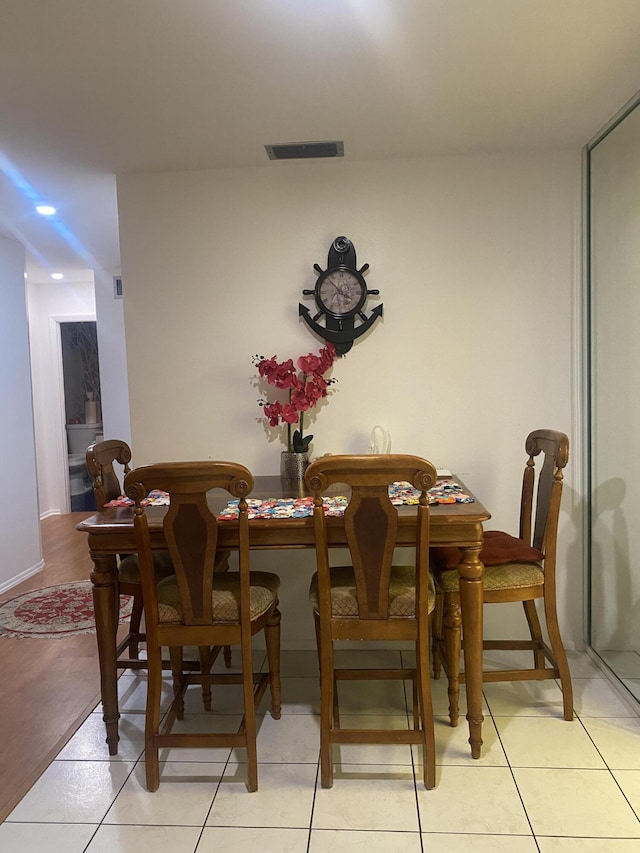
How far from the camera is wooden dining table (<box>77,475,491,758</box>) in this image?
229 cm

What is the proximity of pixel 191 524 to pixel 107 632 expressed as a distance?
26.4 inches

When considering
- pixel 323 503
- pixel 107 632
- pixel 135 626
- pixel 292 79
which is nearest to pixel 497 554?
pixel 323 503

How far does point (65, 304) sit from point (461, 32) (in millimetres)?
5472

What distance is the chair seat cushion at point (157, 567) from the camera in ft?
8.79

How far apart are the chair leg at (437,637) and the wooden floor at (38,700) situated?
1.46 meters

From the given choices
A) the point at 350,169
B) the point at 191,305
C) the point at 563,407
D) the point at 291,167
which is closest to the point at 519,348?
the point at 563,407

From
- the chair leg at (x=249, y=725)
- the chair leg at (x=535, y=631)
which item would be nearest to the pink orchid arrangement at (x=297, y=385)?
the chair leg at (x=249, y=725)

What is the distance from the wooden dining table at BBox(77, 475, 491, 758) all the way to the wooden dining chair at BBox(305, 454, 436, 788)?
16 cm

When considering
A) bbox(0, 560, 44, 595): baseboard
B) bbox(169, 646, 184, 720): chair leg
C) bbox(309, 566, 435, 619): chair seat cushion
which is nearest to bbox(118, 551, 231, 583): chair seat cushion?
bbox(169, 646, 184, 720): chair leg

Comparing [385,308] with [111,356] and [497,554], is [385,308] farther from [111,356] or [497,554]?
[111,356]

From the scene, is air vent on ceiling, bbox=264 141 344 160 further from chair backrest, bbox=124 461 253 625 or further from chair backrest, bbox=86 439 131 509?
chair backrest, bbox=124 461 253 625

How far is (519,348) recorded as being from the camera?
314 centimetres

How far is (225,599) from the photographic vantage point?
2.22 metres

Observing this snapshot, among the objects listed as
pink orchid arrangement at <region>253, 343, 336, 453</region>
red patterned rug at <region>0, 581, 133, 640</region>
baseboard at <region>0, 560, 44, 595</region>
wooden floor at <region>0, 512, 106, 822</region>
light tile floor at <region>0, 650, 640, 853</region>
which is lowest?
light tile floor at <region>0, 650, 640, 853</region>
